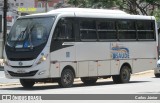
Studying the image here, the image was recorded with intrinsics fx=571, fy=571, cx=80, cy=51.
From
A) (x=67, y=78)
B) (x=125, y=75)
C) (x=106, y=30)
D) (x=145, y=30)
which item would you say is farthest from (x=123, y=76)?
(x=67, y=78)

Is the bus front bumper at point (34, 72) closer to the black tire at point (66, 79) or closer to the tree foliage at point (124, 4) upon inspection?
the black tire at point (66, 79)

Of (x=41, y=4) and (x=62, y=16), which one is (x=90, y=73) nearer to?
(x=62, y=16)

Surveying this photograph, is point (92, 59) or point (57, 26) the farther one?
point (92, 59)

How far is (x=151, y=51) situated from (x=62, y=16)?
23.1 feet

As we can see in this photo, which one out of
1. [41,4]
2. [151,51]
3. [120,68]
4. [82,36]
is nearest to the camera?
[82,36]

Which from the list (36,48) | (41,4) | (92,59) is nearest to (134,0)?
(92,59)

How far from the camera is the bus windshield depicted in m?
23.1

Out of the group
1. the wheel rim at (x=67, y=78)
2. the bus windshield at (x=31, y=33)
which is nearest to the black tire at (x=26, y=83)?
the wheel rim at (x=67, y=78)

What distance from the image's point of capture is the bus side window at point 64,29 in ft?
77.2

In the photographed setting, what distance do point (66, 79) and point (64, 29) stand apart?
210 cm

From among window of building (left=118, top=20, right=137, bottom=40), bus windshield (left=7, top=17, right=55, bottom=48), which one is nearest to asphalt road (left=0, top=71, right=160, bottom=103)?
bus windshield (left=7, top=17, right=55, bottom=48)

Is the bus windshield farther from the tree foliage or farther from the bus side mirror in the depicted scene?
the tree foliage

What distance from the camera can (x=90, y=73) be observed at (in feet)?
83.1

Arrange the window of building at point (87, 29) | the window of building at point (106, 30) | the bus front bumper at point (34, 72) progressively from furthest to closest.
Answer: the window of building at point (106, 30) < the window of building at point (87, 29) < the bus front bumper at point (34, 72)
